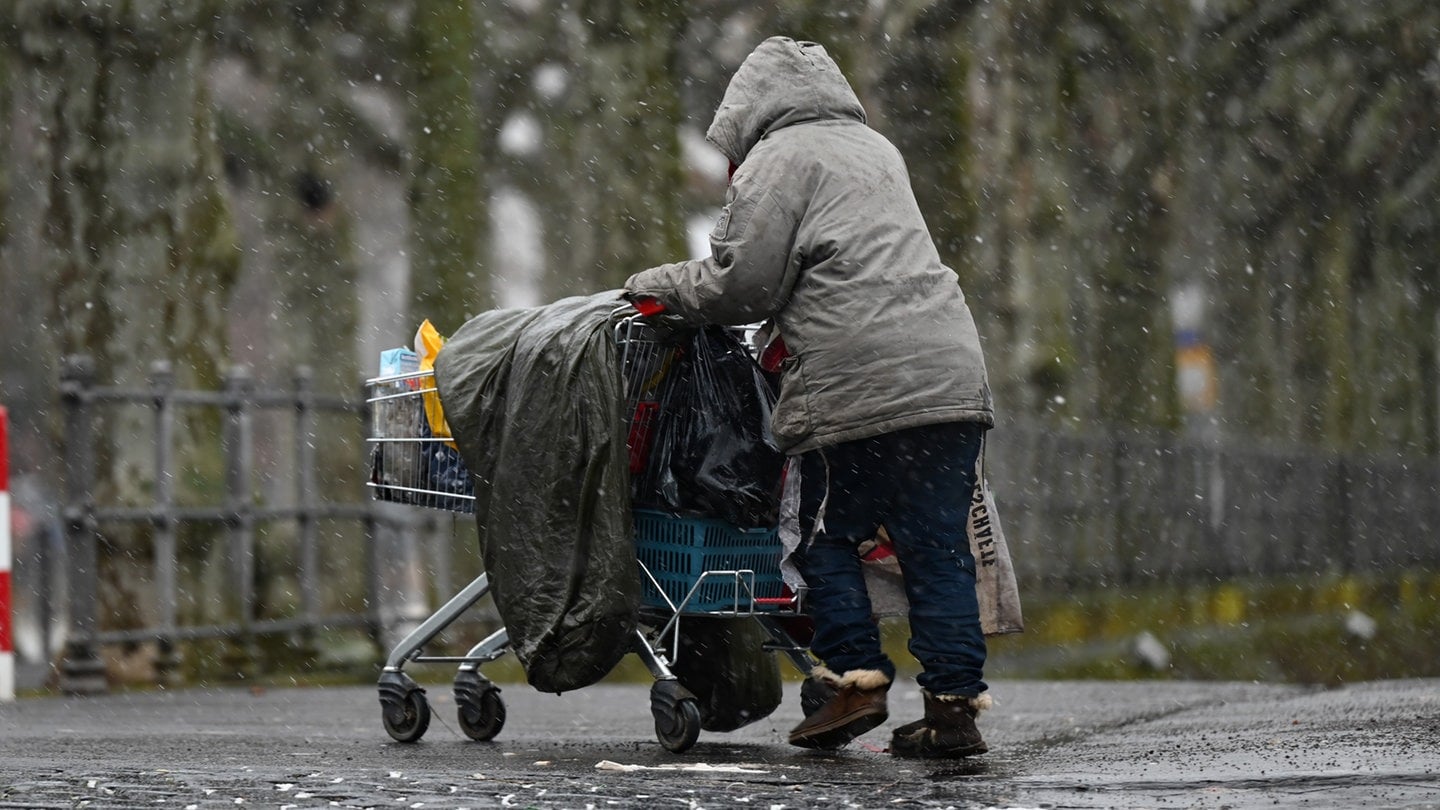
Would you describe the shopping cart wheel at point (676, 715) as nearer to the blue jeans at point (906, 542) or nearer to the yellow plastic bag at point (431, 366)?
the blue jeans at point (906, 542)

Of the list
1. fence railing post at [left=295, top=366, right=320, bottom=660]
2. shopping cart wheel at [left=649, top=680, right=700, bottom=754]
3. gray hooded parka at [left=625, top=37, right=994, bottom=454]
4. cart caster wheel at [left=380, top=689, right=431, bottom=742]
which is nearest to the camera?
gray hooded parka at [left=625, top=37, right=994, bottom=454]

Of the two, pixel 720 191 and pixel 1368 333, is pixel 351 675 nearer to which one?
pixel 720 191

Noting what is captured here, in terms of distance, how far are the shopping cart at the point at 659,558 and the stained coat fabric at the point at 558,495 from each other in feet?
0.47

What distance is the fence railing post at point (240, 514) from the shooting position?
12.1 metres

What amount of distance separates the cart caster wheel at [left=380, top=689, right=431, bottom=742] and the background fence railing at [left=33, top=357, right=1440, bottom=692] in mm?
3775

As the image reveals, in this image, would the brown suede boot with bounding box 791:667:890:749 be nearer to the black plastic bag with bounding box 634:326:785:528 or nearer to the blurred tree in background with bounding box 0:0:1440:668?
the black plastic bag with bounding box 634:326:785:528

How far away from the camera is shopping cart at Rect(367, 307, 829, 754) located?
6863 millimetres

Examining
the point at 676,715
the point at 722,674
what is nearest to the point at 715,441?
the point at 676,715

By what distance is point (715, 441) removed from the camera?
6773 millimetres

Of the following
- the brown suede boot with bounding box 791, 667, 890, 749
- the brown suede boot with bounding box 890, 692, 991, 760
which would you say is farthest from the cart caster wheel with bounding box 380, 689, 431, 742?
the brown suede boot with bounding box 890, 692, 991, 760

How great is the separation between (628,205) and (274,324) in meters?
8.92

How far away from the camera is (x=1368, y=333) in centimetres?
3616

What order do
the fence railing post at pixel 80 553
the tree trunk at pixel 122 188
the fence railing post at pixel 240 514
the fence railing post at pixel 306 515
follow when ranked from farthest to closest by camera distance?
the fence railing post at pixel 306 515 → the tree trunk at pixel 122 188 → the fence railing post at pixel 240 514 → the fence railing post at pixel 80 553

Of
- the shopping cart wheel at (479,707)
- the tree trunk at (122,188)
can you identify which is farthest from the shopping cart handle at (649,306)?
the tree trunk at (122,188)
